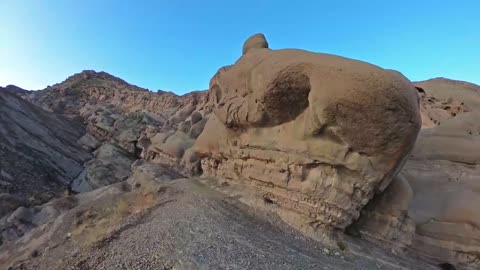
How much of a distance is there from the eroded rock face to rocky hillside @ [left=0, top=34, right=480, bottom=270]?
0.02 meters

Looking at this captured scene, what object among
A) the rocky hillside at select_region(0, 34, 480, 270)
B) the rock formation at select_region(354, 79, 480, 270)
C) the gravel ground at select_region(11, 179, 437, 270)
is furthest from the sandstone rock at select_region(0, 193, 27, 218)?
the rock formation at select_region(354, 79, 480, 270)

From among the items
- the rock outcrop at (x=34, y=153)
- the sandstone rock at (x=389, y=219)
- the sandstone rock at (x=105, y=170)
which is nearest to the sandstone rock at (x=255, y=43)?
the sandstone rock at (x=389, y=219)

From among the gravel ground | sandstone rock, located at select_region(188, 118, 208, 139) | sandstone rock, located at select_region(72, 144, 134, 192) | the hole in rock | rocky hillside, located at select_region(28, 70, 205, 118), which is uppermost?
rocky hillside, located at select_region(28, 70, 205, 118)

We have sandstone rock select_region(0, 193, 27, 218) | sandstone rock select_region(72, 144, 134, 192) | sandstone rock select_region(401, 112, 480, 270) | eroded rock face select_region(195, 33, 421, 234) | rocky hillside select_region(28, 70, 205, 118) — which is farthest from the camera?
rocky hillside select_region(28, 70, 205, 118)

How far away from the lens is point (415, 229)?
7309mm

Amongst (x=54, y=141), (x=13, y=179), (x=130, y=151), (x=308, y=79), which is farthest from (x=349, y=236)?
(x=54, y=141)

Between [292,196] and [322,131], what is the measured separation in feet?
3.51

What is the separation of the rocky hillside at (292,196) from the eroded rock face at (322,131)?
0.06ft

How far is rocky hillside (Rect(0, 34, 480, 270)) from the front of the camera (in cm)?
486

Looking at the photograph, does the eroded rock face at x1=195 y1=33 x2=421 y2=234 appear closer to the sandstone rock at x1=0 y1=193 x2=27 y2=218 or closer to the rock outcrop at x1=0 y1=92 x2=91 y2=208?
the sandstone rock at x1=0 y1=193 x2=27 y2=218

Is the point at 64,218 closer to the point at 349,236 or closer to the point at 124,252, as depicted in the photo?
the point at 124,252

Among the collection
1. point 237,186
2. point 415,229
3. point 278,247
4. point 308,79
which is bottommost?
point 415,229

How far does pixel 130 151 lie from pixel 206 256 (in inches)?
584

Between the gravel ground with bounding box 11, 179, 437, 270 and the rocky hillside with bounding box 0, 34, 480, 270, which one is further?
the rocky hillside with bounding box 0, 34, 480, 270
